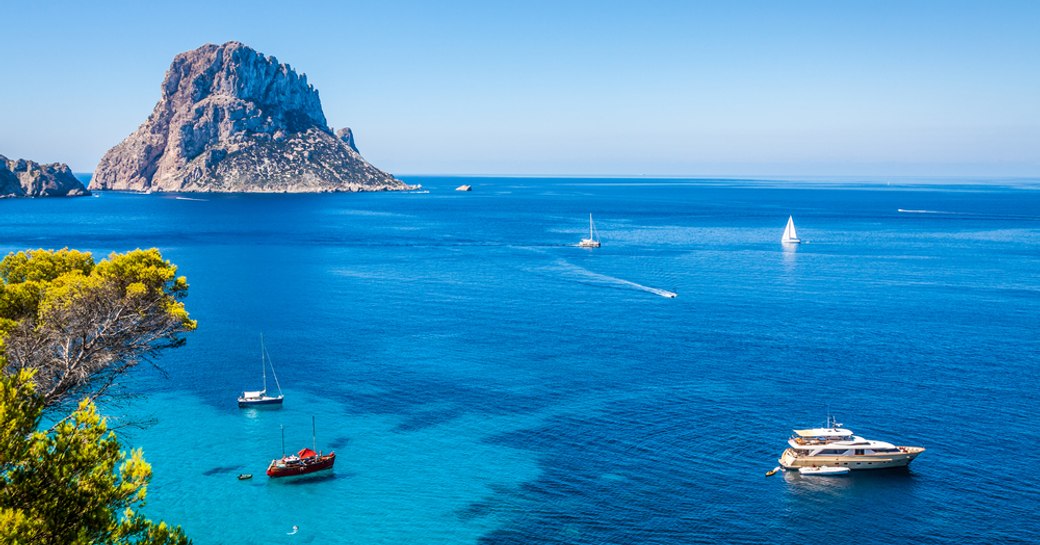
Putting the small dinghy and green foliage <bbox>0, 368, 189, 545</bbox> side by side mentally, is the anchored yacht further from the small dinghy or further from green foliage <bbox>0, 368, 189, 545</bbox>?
green foliage <bbox>0, 368, 189, 545</bbox>

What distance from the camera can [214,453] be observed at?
189 ft

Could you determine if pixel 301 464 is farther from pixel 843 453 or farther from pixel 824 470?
pixel 843 453

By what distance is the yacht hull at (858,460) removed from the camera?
5359 centimetres

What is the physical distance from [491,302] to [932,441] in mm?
65284

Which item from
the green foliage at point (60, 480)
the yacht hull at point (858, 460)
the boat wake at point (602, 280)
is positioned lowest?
the yacht hull at point (858, 460)

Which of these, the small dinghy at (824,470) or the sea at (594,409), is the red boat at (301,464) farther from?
the small dinghy at (824,470)

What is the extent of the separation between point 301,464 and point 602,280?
82944 millimetres

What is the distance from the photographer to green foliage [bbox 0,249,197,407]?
39.5 metres

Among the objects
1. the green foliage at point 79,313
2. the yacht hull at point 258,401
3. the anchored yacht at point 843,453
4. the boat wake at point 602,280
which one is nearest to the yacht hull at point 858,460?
the anchored yacht at point 843,453

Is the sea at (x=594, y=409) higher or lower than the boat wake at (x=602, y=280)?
lower

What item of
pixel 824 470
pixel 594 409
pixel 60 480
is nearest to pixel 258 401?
pixel 594 409

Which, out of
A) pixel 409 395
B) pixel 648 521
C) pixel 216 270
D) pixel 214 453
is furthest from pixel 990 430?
pixel 216 270

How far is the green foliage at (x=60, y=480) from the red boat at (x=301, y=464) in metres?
29.4

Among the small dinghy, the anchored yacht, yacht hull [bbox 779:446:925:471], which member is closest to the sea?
the small dinghy
